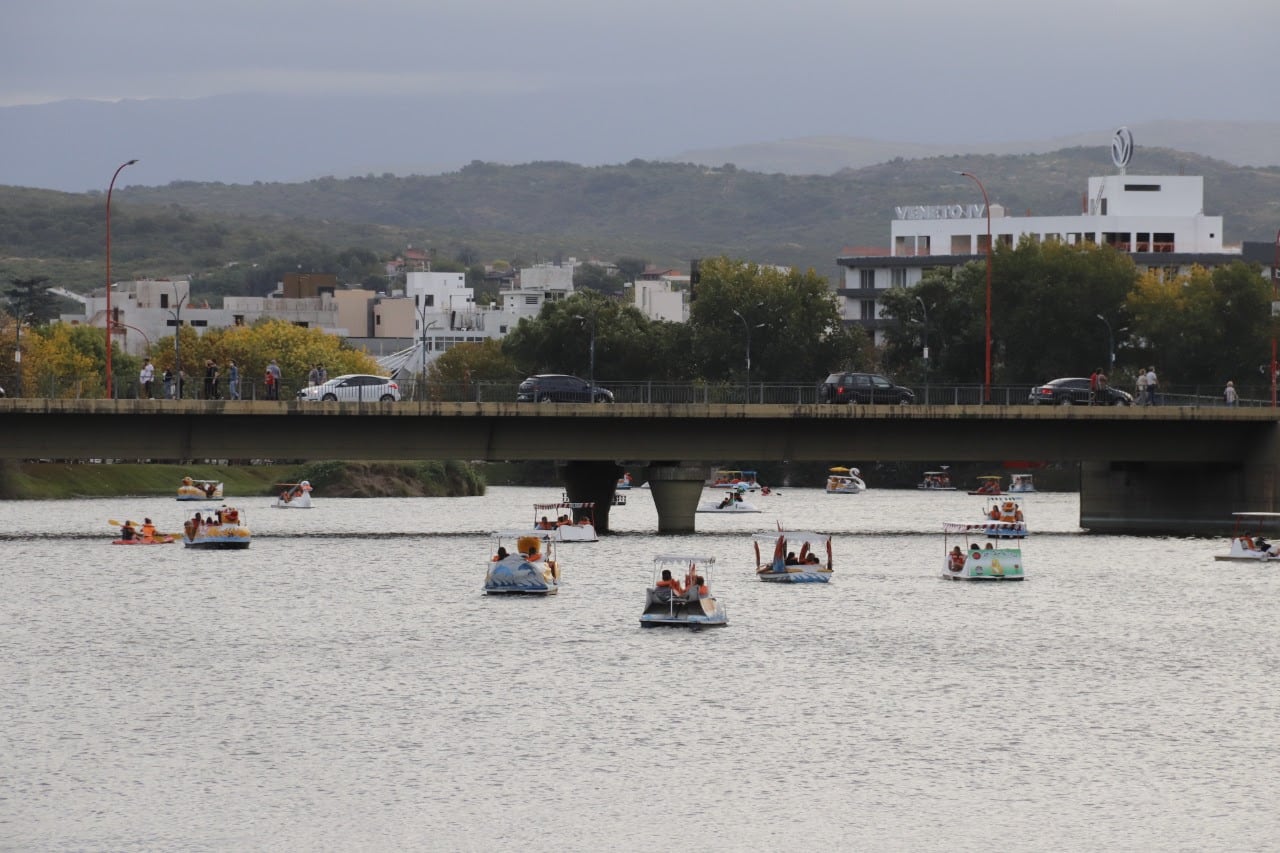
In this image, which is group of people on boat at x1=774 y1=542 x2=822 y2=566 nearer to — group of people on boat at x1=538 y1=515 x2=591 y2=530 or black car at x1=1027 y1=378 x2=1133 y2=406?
group of people on boat at x1=538 y1=515 x2=591 y2=530

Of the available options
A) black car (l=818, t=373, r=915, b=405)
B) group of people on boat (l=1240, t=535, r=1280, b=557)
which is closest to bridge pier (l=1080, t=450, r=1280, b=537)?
group of people on boat (l=1240, t=535, r=1280, b=557)

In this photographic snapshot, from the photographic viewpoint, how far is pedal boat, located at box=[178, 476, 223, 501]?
17800 cm

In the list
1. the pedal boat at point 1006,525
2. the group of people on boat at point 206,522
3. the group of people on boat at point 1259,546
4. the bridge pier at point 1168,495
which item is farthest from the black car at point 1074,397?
the group of people on boat at point 206,522

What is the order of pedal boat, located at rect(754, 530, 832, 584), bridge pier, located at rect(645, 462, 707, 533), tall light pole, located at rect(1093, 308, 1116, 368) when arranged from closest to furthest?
pedal boat, located at rect(754, 530, 832, 584) < bridge pier, located at rect(645, 462, 707, 533) < tall light pole, located at rect(1093, 308, 1116, 368)

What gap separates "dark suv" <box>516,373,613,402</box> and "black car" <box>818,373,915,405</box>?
495 inches

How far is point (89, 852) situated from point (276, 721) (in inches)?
608

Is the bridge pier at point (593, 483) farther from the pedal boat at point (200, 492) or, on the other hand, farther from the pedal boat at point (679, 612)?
the pedal boat at point (200, 492)

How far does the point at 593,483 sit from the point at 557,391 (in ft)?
18.3

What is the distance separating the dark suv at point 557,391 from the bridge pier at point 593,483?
3.79m

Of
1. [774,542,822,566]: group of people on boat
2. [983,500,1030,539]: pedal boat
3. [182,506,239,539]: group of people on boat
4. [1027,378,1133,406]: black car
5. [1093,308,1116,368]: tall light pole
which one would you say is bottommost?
[774,542,822,566]: group of people on boat

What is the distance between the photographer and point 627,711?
203 feet

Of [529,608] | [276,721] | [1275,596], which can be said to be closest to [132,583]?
[529,608]

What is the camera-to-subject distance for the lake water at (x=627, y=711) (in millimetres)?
47469

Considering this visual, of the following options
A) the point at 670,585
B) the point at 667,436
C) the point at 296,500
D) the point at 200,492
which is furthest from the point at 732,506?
the point at 670,585
